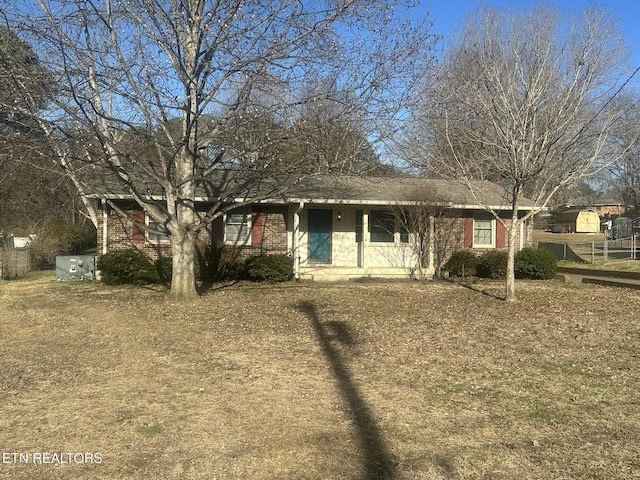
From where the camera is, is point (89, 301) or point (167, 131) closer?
point (167, 131)

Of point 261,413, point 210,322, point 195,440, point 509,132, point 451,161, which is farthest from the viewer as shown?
point 451,161

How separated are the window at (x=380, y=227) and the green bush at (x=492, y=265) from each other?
2.87m

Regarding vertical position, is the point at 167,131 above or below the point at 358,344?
above

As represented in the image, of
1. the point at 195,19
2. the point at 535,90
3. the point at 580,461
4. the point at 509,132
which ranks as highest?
the point at 195,19

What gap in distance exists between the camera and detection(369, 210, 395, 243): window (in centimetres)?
1770

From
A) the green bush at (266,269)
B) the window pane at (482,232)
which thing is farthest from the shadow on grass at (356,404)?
the window pane at (482,232)

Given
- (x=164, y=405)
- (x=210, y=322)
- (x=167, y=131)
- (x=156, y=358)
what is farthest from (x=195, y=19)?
(x=164, y=405)

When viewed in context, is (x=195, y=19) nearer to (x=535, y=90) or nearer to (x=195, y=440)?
(x=535, y=90)

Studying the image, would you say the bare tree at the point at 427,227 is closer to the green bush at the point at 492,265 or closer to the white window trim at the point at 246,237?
the green bush at the point at 492,265

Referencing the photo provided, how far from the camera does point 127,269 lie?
14.3 metres

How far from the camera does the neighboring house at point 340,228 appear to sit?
1612 centimetres

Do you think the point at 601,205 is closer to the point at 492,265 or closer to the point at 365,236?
the point at 492,265

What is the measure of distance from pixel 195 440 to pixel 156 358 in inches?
119

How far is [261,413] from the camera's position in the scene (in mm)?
4969
